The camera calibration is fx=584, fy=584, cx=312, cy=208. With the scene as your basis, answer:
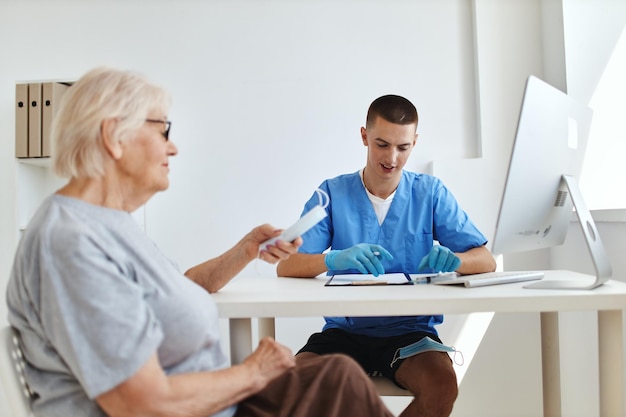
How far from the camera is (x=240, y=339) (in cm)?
132

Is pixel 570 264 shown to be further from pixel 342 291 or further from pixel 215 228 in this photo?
pixel 215 228

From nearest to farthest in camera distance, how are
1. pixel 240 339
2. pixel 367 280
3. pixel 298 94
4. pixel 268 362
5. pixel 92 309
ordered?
pixel 92 309, pixel 268 362, pixel 240 339, pixel 367 280, pixel 298 94

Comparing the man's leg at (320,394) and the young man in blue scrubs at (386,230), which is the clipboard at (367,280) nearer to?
the young man in blue scrubs at (386,230)

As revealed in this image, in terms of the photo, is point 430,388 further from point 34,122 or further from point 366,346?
point 34,122

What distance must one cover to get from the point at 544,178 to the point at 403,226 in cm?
66

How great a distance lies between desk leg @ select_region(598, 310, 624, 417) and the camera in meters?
1.30

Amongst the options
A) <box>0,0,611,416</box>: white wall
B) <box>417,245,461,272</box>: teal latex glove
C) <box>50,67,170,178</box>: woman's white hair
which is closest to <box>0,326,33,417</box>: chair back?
<box>50,67,170,178</box>: woman's white hair

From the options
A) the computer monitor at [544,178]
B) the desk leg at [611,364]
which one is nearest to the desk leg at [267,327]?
the computer monitor at [544,178]

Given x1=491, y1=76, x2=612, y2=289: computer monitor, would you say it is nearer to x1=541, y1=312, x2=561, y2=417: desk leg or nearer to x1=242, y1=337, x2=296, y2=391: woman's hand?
x1=541, y1=312, x2=561, y2=417: desk leg

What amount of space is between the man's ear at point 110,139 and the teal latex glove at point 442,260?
0.93 m

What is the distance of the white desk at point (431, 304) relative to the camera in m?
1.21

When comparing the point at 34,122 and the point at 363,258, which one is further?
the point at 34,122

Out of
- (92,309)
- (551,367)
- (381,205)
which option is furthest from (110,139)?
(551,367)

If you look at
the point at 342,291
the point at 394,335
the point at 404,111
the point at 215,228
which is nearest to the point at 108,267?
the point at 342,291
